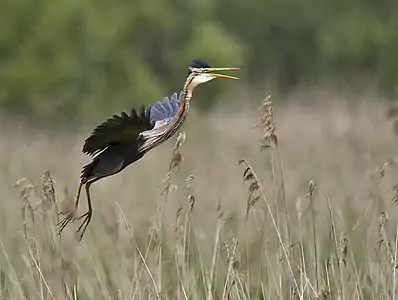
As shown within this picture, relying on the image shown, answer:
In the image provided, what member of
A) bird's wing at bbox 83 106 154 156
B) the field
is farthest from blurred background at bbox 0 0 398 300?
bird's wing at bbox 83 106 154 156

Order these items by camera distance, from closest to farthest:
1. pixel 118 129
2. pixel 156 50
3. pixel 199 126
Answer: pixel 118 129 → pixel 199 126 → pixel 156 50

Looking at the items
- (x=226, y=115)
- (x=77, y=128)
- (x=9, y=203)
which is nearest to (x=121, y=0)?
(x=226, y=115)

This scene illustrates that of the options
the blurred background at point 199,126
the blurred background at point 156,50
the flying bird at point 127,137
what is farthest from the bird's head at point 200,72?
the blurred background at point 156,50

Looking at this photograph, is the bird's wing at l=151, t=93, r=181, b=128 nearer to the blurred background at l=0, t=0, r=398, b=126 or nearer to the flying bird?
the flying bird

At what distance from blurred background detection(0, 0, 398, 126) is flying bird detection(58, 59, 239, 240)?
717 centimetres

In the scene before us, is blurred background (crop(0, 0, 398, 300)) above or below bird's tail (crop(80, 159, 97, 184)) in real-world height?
above

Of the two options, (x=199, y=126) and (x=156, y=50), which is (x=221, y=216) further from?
(x=156, y=50)

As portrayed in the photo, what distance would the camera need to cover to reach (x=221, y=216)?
265cm

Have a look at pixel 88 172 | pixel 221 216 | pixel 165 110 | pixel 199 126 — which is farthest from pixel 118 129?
pixel 199 126

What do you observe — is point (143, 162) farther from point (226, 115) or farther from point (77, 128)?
point (226, 115)

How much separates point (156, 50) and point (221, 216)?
39.7ft

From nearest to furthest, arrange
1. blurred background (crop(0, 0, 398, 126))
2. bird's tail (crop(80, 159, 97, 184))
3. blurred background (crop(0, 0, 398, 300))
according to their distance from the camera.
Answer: bird's tail (crop(80, 159, 97, 184)) < blurred background (crop(0, 0, 398, 300)) < blurred background (crop(0, 0, 398, 126))

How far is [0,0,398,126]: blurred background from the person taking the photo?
10648mm

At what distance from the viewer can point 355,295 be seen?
257cm
